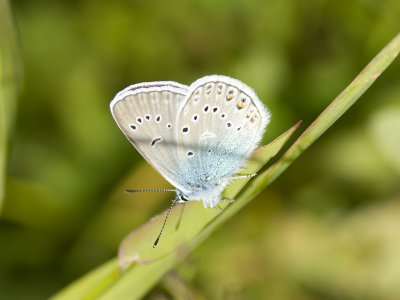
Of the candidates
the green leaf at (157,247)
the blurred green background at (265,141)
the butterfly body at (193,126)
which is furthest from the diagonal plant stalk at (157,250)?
the blurred green background at (265,141)

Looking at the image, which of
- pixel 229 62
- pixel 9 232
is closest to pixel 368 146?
pixel 229 62

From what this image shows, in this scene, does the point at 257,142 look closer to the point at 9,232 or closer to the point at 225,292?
the point at 225,292

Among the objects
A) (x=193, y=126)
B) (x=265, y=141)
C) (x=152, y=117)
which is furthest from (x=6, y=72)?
(x=265, y=141)

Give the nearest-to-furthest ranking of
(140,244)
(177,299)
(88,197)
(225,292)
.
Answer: (140,244)
(177,299)
(225,292)
(88,197)

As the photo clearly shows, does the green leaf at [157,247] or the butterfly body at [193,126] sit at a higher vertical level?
the butterfly body at [193,126]

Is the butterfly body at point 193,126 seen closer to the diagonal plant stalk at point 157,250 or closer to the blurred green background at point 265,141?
the diagonal plant stalk at point 157,250

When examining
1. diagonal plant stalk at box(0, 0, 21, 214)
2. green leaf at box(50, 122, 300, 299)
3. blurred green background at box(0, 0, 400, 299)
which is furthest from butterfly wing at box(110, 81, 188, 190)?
blurred green background at box(0, 0, 400, 299)
